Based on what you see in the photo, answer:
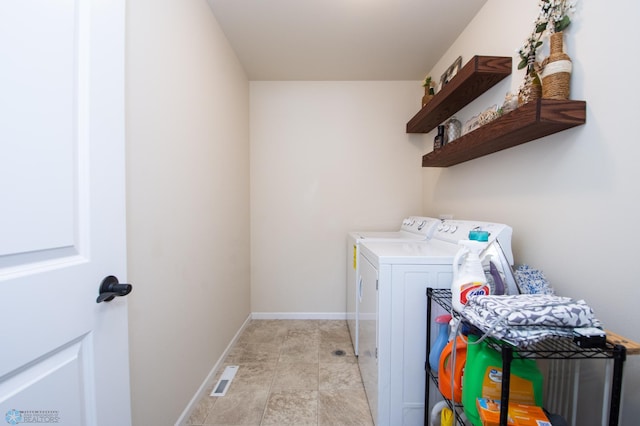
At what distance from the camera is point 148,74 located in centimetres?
114

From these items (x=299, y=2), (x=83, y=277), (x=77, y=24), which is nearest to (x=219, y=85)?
(x=299, y=2)

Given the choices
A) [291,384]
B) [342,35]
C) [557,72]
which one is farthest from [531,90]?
[291,384]

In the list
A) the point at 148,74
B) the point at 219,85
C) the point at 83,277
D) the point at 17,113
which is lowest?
the point at 83,277

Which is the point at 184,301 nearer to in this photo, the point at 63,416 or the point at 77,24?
the point at 63,416

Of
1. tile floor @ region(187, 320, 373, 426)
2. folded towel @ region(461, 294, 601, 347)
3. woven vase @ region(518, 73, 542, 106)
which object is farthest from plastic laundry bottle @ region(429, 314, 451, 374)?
woven vase @ region(518, 73, 542, 106)

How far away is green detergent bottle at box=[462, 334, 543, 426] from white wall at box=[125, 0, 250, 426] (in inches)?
52.4

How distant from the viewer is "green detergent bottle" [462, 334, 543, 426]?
833 mm

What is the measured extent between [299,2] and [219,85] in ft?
2.67

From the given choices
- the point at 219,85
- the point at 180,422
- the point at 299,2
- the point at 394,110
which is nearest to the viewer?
the point at 180,422
